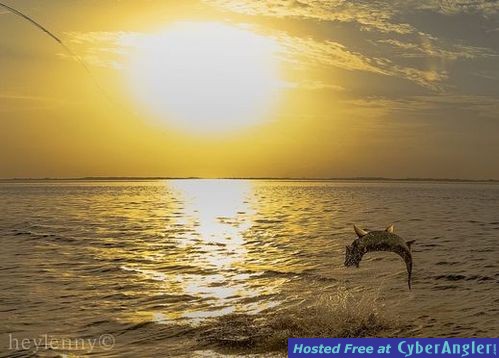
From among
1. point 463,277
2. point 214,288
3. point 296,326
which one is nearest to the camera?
point 296,326

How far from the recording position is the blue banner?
11.2 meters

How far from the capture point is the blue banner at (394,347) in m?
11.2

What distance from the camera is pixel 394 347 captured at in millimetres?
11625

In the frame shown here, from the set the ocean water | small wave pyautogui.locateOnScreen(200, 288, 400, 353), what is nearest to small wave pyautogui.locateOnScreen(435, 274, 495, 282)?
the ocean water

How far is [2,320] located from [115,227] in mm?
26214

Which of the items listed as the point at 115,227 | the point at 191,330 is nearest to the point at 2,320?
the point at 191,330

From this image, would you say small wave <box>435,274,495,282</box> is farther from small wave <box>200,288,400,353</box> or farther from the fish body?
the fish body

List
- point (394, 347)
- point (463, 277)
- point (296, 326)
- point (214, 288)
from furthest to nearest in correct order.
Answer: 1. point (463, 277)
2. point (214, 288)
3. point (296, 326)
4. point (394, 347)

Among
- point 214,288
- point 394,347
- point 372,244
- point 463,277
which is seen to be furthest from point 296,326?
point 463,277

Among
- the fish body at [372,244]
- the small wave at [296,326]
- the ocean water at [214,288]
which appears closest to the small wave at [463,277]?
the ocean water at [214,288]

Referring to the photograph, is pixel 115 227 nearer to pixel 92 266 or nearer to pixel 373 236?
pixel 92 266

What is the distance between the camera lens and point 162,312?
47.0ft

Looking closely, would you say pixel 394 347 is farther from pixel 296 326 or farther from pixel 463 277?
pixel 463 277

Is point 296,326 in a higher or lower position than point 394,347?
higher
